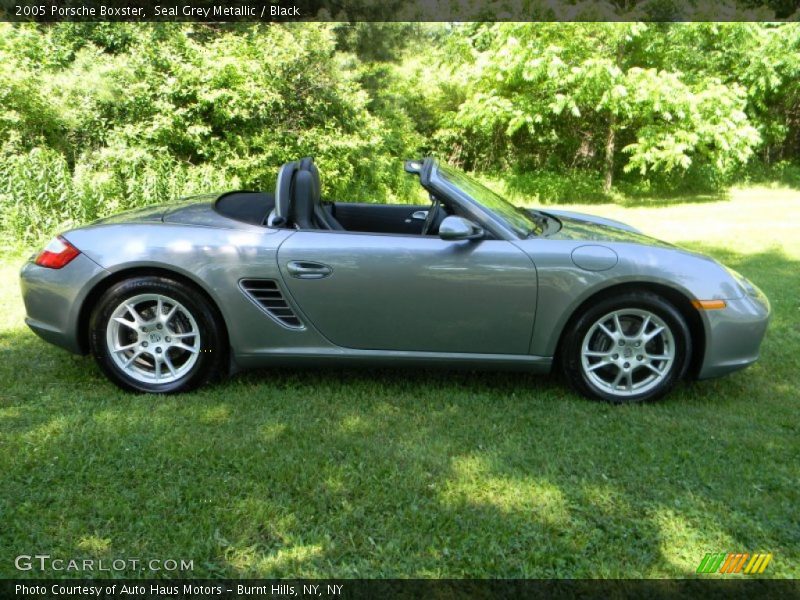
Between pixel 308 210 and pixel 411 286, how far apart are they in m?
0.78

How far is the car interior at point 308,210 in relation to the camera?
3672 mm

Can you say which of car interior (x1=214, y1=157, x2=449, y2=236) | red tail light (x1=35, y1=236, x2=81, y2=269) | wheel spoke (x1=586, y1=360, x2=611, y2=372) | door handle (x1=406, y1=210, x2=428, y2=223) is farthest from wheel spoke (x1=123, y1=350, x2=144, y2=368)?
wheel spoke (x1=586, y1=360, x2=611, y2=372)

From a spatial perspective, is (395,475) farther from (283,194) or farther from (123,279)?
(123,279)

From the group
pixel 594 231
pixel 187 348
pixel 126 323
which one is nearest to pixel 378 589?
pixel 187 348

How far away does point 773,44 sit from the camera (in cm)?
1512

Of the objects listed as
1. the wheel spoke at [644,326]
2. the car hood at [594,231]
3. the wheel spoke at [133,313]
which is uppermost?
the car hood at [594,231]

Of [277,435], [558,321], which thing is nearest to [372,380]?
[277,435]

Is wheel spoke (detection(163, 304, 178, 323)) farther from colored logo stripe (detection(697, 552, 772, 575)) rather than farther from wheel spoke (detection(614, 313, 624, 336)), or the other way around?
colored logo stripe (detection(697, 552, 772, 575))

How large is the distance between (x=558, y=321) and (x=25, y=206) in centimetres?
642

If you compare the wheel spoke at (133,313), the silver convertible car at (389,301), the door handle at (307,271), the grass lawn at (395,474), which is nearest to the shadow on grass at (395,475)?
the grass lawn at (395,474)

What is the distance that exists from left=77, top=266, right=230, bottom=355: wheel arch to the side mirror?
1282mm

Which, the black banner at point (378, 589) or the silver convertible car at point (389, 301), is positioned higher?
the silver convertible car at point (389, 301)

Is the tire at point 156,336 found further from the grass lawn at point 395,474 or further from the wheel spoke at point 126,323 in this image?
the grass lawn at point 395,474

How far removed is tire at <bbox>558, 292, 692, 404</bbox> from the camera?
11.5 ft
